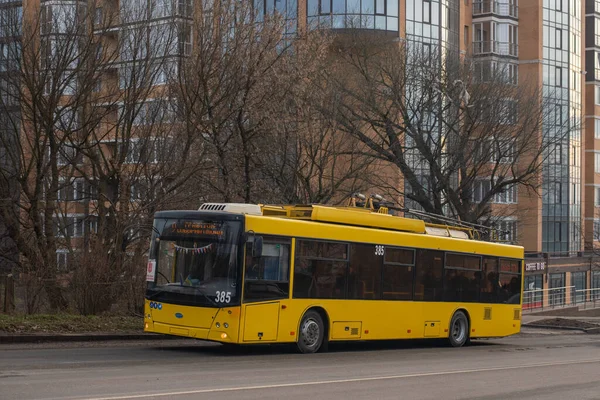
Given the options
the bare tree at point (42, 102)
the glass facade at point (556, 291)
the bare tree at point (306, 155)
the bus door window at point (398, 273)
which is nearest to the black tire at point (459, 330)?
the bus door window at point (398, 273)

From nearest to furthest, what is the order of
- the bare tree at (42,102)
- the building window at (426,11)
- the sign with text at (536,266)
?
the bare tree at (42,102), the building window at (426,11), the sign with text at (536,266)

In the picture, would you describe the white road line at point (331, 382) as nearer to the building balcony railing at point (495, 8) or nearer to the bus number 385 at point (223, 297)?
the bus number 385 at point (223, 297)

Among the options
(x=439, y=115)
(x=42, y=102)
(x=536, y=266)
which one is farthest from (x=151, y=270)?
(x=536, y=266)

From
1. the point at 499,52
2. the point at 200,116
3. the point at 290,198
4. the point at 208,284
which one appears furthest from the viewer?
the point at 499,52

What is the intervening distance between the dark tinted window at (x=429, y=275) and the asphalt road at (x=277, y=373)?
1481mm

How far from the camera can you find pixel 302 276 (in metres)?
18.5

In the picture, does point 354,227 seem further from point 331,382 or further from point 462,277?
point 331,382

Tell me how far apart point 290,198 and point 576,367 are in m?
12.3

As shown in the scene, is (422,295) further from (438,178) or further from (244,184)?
(438,178)

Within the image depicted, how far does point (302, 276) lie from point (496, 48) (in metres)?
52.7

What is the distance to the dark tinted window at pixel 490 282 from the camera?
24812mm

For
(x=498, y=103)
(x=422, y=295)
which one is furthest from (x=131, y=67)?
(x=498, y=103)

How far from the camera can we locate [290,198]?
28.2 m

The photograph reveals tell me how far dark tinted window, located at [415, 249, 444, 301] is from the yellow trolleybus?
0.08 feet
